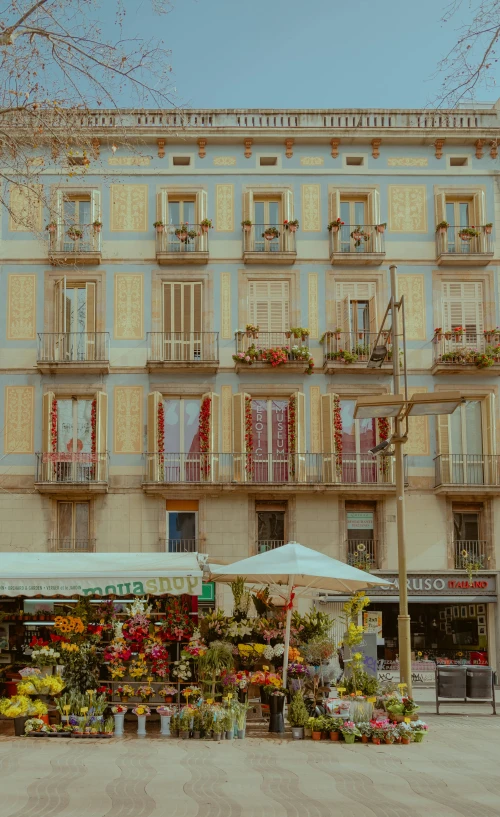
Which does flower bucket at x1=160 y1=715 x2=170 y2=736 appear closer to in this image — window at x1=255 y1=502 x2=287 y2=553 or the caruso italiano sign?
window at x1=255 y1=502 x2=287 y2=553

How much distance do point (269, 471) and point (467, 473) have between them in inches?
216

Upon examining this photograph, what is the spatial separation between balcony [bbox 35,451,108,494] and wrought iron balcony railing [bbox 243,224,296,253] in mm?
7322

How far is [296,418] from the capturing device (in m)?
30.3

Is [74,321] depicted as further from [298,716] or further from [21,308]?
[298,716]

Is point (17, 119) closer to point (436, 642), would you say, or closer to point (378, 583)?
point (378, 583)

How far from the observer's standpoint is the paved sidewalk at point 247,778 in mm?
10086

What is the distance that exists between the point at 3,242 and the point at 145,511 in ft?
28.9

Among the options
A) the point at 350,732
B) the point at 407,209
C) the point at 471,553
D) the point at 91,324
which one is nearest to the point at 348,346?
the point at 407,209

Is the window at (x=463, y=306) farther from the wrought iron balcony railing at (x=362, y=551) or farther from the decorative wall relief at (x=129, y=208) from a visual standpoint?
the decorative wall relief at (x=129, y=208)

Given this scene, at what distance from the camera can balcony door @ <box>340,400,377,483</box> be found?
30219 mm

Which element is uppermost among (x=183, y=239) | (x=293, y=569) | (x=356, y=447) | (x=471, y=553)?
(x=183, y=239)

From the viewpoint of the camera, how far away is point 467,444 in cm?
3069

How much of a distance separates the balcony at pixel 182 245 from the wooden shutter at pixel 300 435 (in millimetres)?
4875

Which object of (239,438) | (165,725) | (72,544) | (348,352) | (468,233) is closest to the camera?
(165,725)
